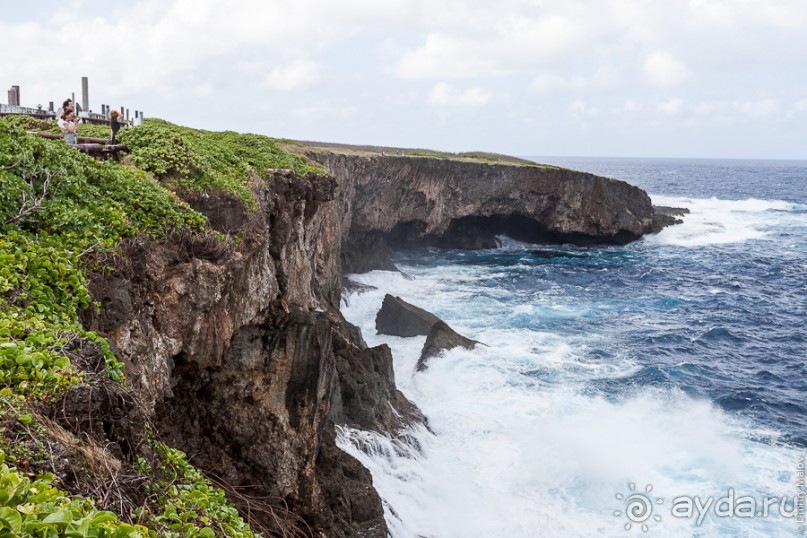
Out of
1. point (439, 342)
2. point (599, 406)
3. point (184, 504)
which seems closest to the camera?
point (184, 504)

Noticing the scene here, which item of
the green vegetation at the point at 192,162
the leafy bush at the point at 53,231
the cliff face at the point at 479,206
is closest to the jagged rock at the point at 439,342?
the green vegetation at the point at 192,162

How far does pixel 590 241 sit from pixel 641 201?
6.39 m

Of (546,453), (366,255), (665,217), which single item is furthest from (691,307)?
(665,217)

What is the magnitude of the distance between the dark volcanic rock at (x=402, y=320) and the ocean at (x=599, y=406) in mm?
763

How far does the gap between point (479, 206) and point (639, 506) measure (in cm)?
4111

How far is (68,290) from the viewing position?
8.26m

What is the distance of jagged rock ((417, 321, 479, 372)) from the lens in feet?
92.2

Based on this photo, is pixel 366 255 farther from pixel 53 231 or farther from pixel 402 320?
pixel 53 231

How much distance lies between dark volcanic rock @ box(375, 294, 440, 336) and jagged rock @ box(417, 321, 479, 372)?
2.00 m

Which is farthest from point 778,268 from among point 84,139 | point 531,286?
point 84,139

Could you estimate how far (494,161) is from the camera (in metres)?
61.7

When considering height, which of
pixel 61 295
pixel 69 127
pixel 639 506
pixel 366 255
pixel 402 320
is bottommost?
pixel 639 506

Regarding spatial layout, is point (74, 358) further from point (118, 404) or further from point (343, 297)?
point (343, 297)

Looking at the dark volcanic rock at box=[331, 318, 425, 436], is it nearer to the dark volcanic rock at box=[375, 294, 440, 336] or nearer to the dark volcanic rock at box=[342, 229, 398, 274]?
the dark volcanic rock at box=[375, 294, 440, 336]
